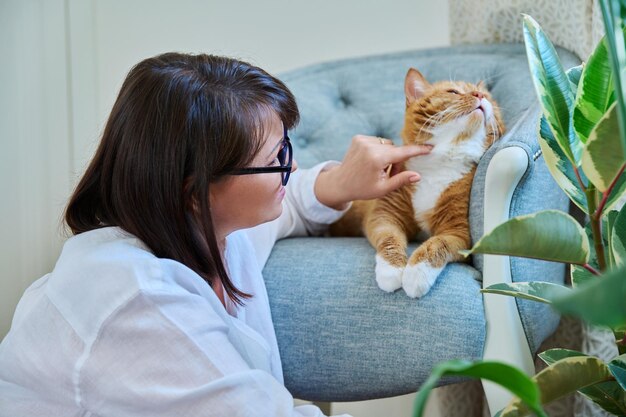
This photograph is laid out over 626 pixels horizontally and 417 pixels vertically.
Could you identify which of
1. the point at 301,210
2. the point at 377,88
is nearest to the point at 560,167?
the point at 301,210

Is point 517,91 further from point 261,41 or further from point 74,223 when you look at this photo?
point 261,41

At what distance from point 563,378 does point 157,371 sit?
467mm

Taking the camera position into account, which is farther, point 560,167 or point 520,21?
point 520,21

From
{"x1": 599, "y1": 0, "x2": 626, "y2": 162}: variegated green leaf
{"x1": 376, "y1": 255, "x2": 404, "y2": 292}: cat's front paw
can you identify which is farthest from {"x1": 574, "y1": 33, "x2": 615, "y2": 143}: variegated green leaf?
{"x1": 376, "y1": 255, "x2": 404, "y2": 292}: cat's front paw

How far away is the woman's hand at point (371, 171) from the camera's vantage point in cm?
129

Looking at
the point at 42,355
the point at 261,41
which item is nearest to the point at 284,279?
the point at 42,355

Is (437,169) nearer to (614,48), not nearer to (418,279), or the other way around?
(418,279)

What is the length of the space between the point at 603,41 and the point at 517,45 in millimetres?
1104

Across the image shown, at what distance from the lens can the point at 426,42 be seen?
100 inches

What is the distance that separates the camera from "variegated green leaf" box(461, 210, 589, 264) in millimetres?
604

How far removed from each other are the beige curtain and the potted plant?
685 mm

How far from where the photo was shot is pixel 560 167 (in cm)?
82

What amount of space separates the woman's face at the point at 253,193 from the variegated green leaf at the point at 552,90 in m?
0.40

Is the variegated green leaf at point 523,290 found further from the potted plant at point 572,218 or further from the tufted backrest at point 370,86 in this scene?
the tufted backrest at point 370,86
